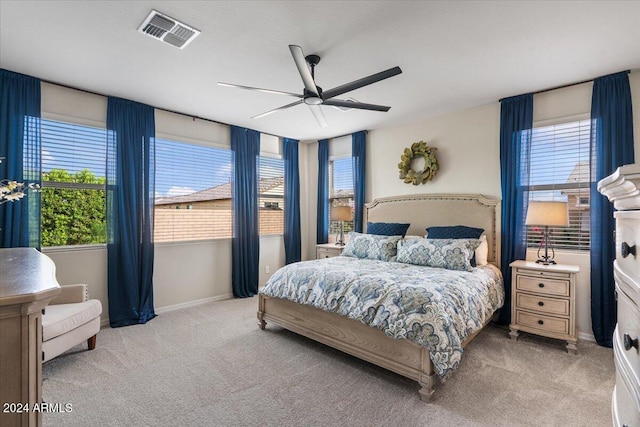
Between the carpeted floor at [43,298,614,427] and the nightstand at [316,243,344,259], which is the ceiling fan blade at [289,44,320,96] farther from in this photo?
the nightstand at [316,243,344,259]

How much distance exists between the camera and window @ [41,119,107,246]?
344cm

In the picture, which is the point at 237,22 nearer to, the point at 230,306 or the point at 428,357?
the point at 428,357

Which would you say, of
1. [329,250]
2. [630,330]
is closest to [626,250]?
[630,330]

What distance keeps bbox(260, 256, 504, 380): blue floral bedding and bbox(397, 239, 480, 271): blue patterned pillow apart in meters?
0.12

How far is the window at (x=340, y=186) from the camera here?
555 cm

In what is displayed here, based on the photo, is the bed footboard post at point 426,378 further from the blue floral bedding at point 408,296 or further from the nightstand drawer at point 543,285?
the nightstand drawer at point 543,285

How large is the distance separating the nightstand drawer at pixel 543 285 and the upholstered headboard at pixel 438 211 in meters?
0.62

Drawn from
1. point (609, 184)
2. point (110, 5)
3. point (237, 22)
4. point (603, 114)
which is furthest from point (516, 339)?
point (110, 5)

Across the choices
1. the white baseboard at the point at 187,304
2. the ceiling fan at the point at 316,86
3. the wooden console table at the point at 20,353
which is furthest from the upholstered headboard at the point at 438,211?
the wooden console table at the point at 20,353

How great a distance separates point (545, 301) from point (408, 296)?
1723 mm

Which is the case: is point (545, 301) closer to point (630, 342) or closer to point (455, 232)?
point (455, 232)

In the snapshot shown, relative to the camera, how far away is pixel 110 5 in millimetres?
2127

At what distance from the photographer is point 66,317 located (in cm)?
265

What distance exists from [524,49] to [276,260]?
177 inches
